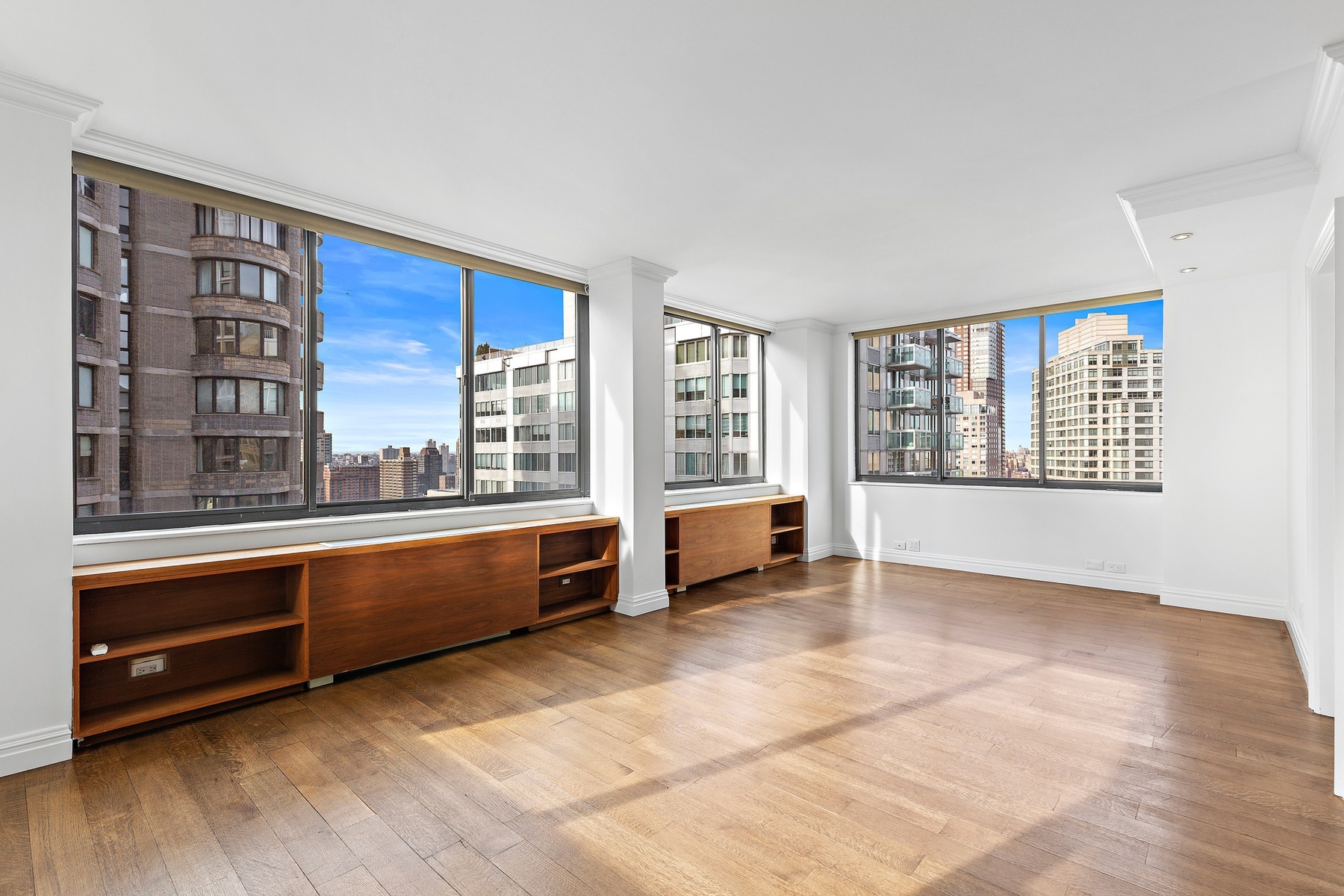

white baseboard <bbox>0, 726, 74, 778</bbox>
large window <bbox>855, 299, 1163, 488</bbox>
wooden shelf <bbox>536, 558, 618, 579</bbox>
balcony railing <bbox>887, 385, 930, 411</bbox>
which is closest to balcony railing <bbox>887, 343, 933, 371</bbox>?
large window <bbox>855, 299, 1163, 488</bbox>

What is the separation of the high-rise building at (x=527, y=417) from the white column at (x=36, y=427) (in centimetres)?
218

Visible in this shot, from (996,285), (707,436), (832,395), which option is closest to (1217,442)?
(996,285)

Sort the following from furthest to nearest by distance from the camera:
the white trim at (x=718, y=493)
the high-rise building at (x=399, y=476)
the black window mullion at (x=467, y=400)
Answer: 1. the white trim at (x=718, y=493)
2. the black window mullion at (x=467, y=400)
3. the high-rise building at (x=399, y=476)

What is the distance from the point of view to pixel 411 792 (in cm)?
242

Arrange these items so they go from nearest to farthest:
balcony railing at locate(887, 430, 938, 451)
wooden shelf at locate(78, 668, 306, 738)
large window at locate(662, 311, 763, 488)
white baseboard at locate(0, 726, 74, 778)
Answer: white baseboard at locate(0, 726, 74, 778) < wooden shelf at locate(78, 668, 306, 738) < large window at locate(662, 311, 763, 488) < balcony railing at locate(887, 430, 938, 451)

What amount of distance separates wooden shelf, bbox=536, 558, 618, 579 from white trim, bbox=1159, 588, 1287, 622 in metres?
4.45

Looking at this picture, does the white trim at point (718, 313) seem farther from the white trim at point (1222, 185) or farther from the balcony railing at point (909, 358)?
the white trim at point (1222, 185)

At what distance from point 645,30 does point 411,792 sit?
2.89 metres

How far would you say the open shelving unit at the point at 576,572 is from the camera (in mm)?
4793

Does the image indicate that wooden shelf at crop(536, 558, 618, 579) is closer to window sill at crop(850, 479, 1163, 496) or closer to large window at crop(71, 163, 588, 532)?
large window at crop(71, 163, 588, 532)

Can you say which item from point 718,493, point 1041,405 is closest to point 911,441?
point 1041,405

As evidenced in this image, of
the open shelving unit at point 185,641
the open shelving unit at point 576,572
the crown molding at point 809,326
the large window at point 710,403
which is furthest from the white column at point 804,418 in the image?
the open shelving unit at point 185,641

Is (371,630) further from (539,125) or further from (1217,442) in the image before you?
(1217,442)

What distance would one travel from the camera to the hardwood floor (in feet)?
6.44
